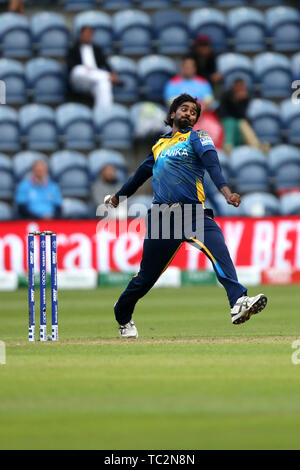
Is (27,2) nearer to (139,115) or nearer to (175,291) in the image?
(139,115)

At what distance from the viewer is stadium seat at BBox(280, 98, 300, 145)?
17078mm

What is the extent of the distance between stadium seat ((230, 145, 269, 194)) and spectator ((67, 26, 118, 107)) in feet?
7.64

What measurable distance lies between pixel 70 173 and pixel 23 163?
29.3 inches

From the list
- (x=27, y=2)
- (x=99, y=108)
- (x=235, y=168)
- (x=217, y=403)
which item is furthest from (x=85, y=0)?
(x=217, y=403)

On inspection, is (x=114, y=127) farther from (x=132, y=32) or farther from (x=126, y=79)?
(x=132, y=32)

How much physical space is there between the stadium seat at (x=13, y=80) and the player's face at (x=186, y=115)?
30.0 feet

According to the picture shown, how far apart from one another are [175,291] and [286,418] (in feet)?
29.8

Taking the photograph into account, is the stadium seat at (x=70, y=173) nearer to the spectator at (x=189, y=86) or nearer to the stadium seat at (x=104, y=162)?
the stadium seat at (x=104, y=162)

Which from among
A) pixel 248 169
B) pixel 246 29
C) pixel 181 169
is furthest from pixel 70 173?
pixel 181 169

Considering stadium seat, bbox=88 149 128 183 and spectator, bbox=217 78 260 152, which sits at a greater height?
spectator, bbox=217 78 260 152

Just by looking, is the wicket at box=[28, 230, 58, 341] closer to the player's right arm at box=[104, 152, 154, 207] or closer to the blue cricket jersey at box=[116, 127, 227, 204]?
the player's right arm at box=[104, 152, 154, 207]

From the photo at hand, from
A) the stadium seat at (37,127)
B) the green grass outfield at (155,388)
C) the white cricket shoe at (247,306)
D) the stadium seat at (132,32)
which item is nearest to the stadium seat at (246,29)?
the stadium seat at (132,32)

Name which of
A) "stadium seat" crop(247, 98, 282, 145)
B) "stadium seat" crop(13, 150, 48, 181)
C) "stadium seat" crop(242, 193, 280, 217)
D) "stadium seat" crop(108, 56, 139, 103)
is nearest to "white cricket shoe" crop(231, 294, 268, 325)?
"stadium seat" crop(242, 193, 280, 217)

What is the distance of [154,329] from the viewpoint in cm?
924
